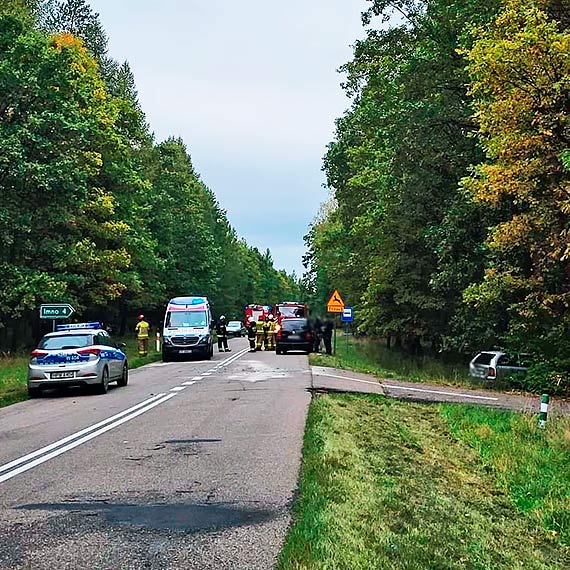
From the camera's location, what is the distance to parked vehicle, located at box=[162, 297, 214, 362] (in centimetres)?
3500

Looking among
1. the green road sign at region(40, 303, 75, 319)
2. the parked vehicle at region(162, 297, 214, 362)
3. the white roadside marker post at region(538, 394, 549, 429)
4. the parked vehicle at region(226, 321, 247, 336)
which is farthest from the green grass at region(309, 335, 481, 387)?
the parked vehicle at region(226, 321, 247, 336)

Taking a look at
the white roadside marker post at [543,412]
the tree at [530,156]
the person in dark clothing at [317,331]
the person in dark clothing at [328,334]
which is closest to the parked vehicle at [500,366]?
the tree at [530,156]

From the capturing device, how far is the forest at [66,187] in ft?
104

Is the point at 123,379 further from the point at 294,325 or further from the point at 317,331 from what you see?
the point at 317,331

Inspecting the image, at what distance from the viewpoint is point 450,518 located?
7676 millimetres

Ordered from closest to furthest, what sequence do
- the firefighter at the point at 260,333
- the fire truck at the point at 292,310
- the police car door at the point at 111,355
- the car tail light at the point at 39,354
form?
1. the car tail light at the point at 39,354
2. the police car door at the point at 111,355
3. the fire truck at the point at 292,310
4. the firefighter at the point at 260,333

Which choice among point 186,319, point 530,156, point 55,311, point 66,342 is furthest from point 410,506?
point 186,319

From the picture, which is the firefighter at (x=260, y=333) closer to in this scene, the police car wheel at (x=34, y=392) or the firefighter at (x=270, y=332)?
the firefighter at (x=270, y=332)

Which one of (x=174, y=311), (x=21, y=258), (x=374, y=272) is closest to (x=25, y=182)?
(x=21, y=258)

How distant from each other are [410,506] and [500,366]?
1819 cm

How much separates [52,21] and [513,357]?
4528 cm

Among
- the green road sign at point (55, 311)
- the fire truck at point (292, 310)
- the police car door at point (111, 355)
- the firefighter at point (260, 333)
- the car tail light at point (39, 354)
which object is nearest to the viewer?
the car tail light at point (39, 354)

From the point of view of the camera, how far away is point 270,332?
43.0 metres

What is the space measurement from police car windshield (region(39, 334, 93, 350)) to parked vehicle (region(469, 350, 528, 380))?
12.0 metres
